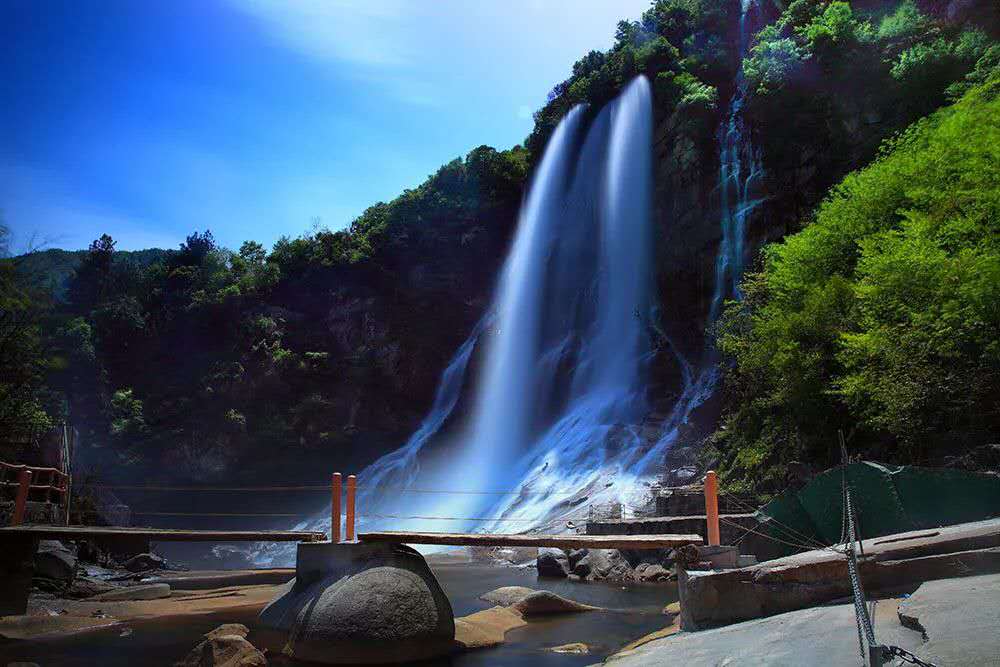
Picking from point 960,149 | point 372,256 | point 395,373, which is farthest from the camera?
point 372,256

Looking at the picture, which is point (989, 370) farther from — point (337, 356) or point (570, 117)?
point (337, 356)

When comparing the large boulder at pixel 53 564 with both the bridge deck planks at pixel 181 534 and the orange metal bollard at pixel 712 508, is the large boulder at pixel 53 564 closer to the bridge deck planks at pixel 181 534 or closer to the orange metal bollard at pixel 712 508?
the bridge deck planks at pixel 181 534

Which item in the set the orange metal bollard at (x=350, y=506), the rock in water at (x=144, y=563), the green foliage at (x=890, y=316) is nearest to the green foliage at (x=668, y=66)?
the green foliage at (x=890, y=316)

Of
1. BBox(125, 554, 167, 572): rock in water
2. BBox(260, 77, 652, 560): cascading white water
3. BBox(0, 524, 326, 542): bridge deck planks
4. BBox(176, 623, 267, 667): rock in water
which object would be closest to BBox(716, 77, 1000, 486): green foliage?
BBox(260, 77, 652, 560): cascading white water

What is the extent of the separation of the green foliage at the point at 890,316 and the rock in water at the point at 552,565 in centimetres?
584

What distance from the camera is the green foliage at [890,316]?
43.3 feet

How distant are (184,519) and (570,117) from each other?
33831 mm

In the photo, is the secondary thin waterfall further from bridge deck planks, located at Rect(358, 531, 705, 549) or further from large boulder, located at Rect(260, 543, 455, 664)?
large boulder, located at Rect(260, 543, 455, 664)

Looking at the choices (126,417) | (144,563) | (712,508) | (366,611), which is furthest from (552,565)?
(126,417)

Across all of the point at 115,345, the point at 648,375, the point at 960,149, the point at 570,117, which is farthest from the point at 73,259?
the point at 960,149

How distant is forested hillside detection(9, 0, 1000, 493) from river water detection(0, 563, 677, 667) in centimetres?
643

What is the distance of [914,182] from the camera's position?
17.0 m

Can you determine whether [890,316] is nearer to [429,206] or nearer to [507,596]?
[507,596]

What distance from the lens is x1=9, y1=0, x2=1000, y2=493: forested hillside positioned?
14555 millimetres
